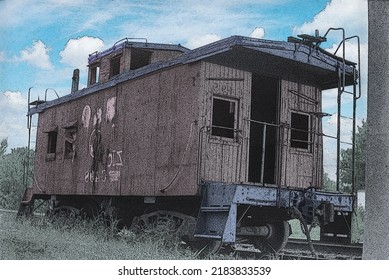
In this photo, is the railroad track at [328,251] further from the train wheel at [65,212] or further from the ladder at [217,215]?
the train wheel at [65,212]

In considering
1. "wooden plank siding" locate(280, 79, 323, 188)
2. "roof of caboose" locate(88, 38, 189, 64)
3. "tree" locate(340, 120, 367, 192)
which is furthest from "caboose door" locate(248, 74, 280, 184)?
"roof of caboose" locate(88, 38, 189, 64)

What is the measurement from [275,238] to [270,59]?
237cm

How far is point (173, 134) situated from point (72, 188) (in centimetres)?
282

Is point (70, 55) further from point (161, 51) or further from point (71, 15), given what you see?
point (161, 51)

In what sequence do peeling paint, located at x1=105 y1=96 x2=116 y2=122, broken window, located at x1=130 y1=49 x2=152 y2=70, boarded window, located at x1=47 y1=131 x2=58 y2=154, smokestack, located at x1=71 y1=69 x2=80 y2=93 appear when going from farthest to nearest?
boarded window, located at x1=47 y1=131 x2=58 y2=154 < broken window, located at x1=130 y1=49 x2=152 y2=70 < peeling paint, located at x1=105 y1=96 x2=116 y2=122 < smokestack, located at x1=71 y1=69 x2=80 y2=93

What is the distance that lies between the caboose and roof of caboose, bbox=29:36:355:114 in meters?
0.01

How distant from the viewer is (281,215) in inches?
321

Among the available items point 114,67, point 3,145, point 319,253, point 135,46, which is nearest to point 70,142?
point 114,67

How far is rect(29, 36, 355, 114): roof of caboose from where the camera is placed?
7.05 metres

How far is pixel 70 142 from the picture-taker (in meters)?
10.0

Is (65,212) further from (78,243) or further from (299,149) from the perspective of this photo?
(299,149)

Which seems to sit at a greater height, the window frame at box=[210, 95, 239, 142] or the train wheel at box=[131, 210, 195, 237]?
the window frame at box=[210, 95, 239, 142]

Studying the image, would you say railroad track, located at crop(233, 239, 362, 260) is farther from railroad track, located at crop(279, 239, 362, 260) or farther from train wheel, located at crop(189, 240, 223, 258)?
train wheel, located at crop(189, 240, 223, 258)
